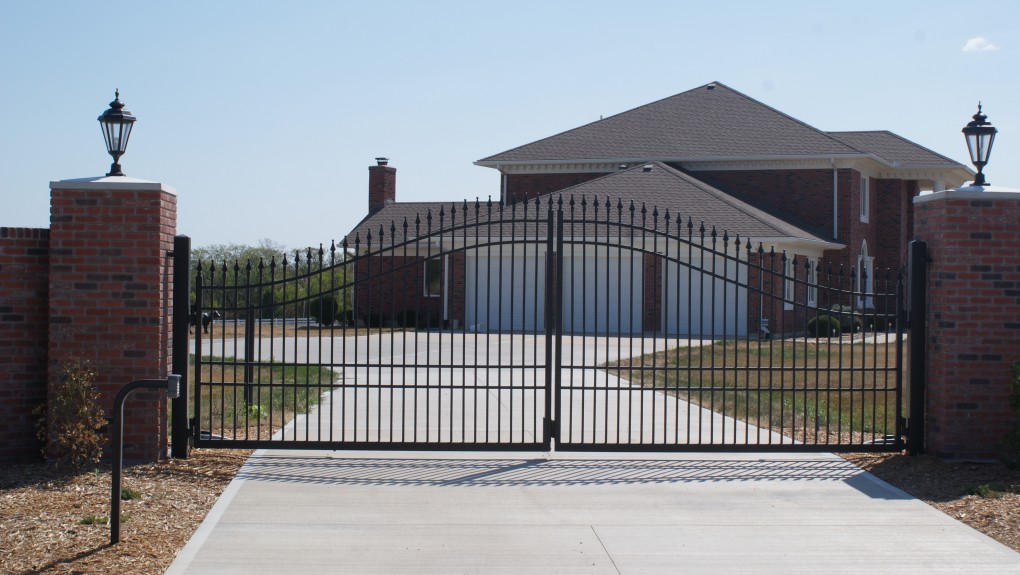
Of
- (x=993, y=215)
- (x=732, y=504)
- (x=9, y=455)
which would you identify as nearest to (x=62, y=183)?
(x=9, y=455)

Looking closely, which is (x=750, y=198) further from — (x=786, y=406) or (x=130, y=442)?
(x=130, y=442)

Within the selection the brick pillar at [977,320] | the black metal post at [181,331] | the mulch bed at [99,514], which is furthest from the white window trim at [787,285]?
the black metal post at [181,331]

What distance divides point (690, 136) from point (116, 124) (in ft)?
98.8

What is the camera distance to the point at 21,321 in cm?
884

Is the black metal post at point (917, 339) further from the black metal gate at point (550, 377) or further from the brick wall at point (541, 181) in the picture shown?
the brick wall at point (541, 181)

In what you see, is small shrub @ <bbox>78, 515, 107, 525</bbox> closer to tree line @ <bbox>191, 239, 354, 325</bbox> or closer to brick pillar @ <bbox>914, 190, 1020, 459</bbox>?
tree line @ <bbox>191, 239, 354, 325</bbox>

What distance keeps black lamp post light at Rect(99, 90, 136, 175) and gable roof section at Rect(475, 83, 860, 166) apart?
1112 inches

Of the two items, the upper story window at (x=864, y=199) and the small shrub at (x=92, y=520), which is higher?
the upper story window at (x=864, y=199)

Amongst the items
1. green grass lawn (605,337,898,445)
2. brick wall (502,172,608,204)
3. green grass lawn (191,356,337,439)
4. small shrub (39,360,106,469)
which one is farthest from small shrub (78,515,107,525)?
brick wall (502,172,608,204)

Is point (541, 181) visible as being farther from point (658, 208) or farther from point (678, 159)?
point (658, 208)

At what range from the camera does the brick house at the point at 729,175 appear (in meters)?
31.5

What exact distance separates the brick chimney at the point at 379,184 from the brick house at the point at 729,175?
4 centimetres

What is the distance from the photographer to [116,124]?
29.1 feet

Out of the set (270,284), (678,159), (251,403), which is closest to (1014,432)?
(270,284)
